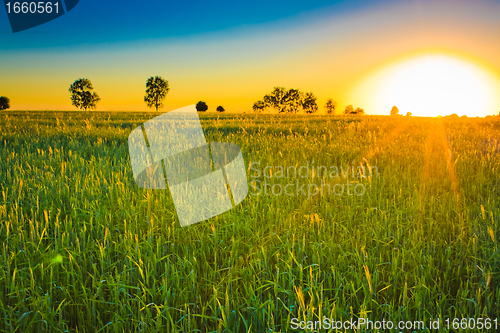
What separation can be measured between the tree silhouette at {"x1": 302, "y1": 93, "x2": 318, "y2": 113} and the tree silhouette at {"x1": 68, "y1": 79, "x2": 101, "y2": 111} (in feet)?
236

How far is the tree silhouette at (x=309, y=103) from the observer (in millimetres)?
110562

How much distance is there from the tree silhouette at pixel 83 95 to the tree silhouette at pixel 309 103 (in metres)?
72.0

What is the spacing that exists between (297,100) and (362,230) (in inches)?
4280

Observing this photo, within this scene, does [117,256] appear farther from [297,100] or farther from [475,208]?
[297,100]

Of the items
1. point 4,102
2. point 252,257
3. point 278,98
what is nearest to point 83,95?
point 4,102

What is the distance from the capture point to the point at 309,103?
11169 cm

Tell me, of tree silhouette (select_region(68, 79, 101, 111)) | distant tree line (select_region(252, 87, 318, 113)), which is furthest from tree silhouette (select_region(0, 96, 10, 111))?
distant tree line (select_region(252, 87, 318, 113))

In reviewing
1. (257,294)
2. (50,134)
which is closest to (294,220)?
(257,294)

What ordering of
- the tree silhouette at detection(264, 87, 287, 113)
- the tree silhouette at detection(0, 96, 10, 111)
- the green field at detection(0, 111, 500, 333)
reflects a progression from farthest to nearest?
the tree silhouette at detection(264, 87, 287, 113)
the tree silhouette at detection(0, 96, 10, 111)
the green field at detection(0, 111, 500, 333)

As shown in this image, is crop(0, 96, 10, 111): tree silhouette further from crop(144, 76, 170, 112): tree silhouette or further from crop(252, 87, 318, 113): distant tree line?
crop(252, 87, 318, 113): distant tree line

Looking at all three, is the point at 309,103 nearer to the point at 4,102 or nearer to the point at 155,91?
the point at 155,91

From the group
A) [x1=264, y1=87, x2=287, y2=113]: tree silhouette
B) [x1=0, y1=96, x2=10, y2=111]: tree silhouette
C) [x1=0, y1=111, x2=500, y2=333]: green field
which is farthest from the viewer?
[x1=264, y1=87, x2=287, y2=113]: tree silhouette

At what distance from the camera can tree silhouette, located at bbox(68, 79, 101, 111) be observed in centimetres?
8156

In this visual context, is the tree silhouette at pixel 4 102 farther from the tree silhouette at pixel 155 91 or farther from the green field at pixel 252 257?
the green field at pixel 252 257
